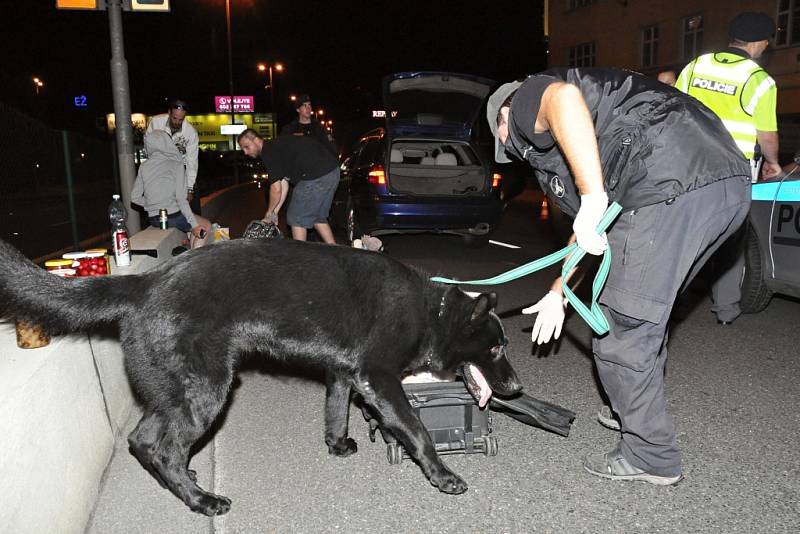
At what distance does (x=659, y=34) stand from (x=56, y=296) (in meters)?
30.0

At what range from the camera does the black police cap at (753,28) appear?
16.5 feet

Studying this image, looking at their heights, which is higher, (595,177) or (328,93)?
(328,93)

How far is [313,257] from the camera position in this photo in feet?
10.4

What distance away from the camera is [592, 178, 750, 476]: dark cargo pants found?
2.70 metres

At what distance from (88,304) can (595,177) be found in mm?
2291

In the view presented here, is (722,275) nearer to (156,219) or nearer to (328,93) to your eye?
(156,219)

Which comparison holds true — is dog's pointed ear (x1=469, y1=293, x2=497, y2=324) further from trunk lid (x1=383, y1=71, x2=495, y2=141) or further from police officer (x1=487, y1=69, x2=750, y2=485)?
trunk lid (x1=383, y1=71, x2=495, y2=141)

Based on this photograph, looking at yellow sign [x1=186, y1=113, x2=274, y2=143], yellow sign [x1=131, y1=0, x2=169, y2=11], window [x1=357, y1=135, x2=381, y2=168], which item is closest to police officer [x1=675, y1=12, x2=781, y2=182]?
window [x1=357, y1=135, x2=381, y2=168]

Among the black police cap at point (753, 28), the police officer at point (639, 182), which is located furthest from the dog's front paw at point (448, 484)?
the black police cap at point (753, 28)

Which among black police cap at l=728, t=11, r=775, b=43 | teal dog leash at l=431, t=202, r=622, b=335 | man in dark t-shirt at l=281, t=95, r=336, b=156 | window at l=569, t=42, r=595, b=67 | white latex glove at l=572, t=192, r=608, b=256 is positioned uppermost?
window at l=569, t=42, r=595, b=67

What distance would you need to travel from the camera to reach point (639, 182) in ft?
8.92

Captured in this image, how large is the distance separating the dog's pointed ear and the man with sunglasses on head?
5201mm

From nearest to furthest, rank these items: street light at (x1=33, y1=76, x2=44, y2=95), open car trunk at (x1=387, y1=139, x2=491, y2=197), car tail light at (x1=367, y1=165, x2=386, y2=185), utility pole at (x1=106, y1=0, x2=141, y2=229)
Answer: utility pole at (x1=106, y1=0, x2=141, y2=229) → car tail light at (x1=367, y1=165, x2=386, y2=185) → open car trunk at (x1=387, y1=139, x2=491, y2=197) → street light at (x1=33, y1=76, x2=44, y2=95)

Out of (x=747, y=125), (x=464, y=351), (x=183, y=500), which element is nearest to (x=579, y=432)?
(x=464, y=351)
